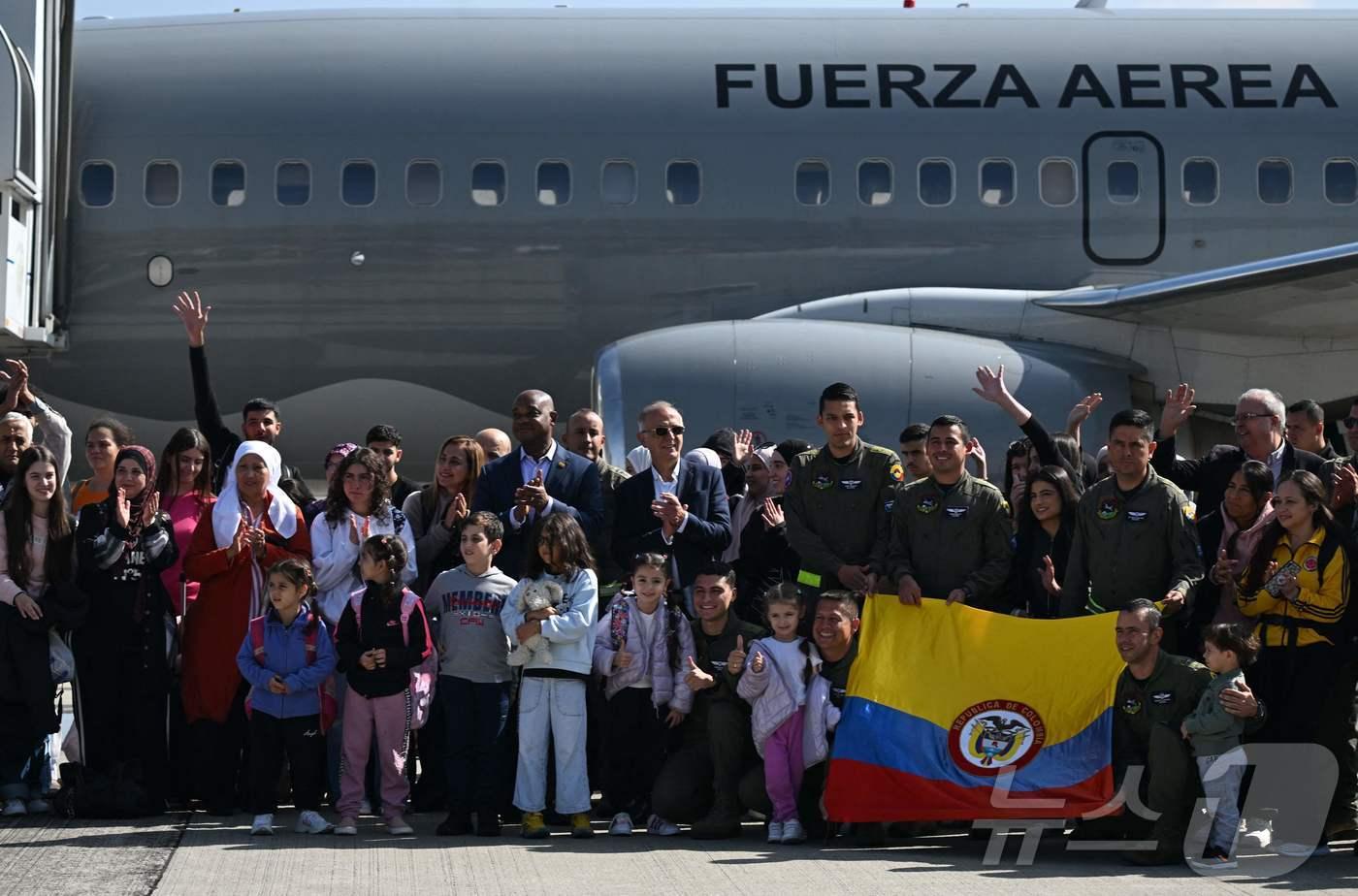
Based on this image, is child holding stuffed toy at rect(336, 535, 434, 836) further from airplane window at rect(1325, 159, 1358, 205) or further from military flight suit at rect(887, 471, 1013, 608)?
airplane window at rect(1325, 159, 1358, 205)

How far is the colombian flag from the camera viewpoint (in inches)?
271

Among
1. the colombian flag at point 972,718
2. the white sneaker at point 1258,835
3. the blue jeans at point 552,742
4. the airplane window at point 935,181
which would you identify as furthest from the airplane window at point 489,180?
the white sneaker at point 1258,835

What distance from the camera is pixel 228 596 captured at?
7617 millimetres

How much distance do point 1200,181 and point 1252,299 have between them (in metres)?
1.45

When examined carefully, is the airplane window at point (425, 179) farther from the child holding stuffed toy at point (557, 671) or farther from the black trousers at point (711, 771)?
the black trousers at point (711, 771)

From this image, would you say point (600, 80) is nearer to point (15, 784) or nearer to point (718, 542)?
point (718, 542)

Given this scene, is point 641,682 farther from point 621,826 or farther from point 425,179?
point 425,179

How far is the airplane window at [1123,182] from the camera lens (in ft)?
42.4

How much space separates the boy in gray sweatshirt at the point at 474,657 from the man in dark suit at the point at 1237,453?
3.11 m

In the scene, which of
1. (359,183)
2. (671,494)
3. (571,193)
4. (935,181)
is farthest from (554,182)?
(671,494)

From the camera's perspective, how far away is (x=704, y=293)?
12773 millimetres

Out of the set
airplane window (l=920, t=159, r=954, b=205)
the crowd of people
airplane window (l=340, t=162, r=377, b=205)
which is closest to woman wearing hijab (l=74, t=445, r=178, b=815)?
the crowd of people

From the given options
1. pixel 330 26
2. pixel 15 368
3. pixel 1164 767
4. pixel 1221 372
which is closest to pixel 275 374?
pixel 330 26

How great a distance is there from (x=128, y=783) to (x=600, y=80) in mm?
7192
